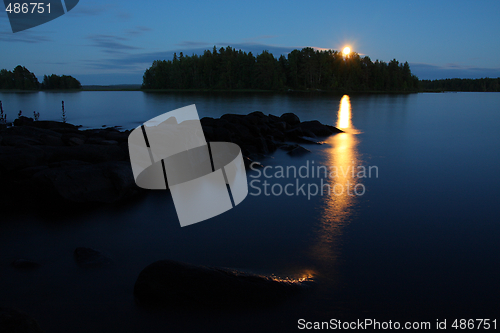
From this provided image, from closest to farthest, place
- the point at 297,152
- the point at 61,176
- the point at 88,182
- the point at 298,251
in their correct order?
the point at 298,251 < the point at 61,176 < the point at 88,182 < the point at 297,152

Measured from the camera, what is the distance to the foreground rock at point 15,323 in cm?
454

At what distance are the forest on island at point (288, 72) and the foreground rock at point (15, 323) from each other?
12289 cm

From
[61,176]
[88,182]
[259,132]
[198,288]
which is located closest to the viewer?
[198,288]

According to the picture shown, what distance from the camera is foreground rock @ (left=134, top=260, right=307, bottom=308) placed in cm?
585

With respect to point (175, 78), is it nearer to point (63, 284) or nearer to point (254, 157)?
point (254, 157)

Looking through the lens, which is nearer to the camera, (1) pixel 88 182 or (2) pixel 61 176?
(2) pixel 61 176

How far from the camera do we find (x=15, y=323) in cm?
462

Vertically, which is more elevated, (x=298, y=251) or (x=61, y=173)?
(x=61, y=173)

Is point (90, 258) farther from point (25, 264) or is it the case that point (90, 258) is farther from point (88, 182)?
point (88, 182)

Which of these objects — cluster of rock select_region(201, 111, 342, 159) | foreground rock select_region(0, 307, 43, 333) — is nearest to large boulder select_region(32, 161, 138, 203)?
foreground rock select_region(0, 307, 43, 333)

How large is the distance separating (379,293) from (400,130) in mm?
29535

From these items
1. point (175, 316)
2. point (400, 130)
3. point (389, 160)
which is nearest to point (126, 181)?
point (175, 316)

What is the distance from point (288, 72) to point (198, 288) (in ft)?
436

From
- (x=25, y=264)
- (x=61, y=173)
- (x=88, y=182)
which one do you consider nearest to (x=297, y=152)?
(x=88, y=182)
